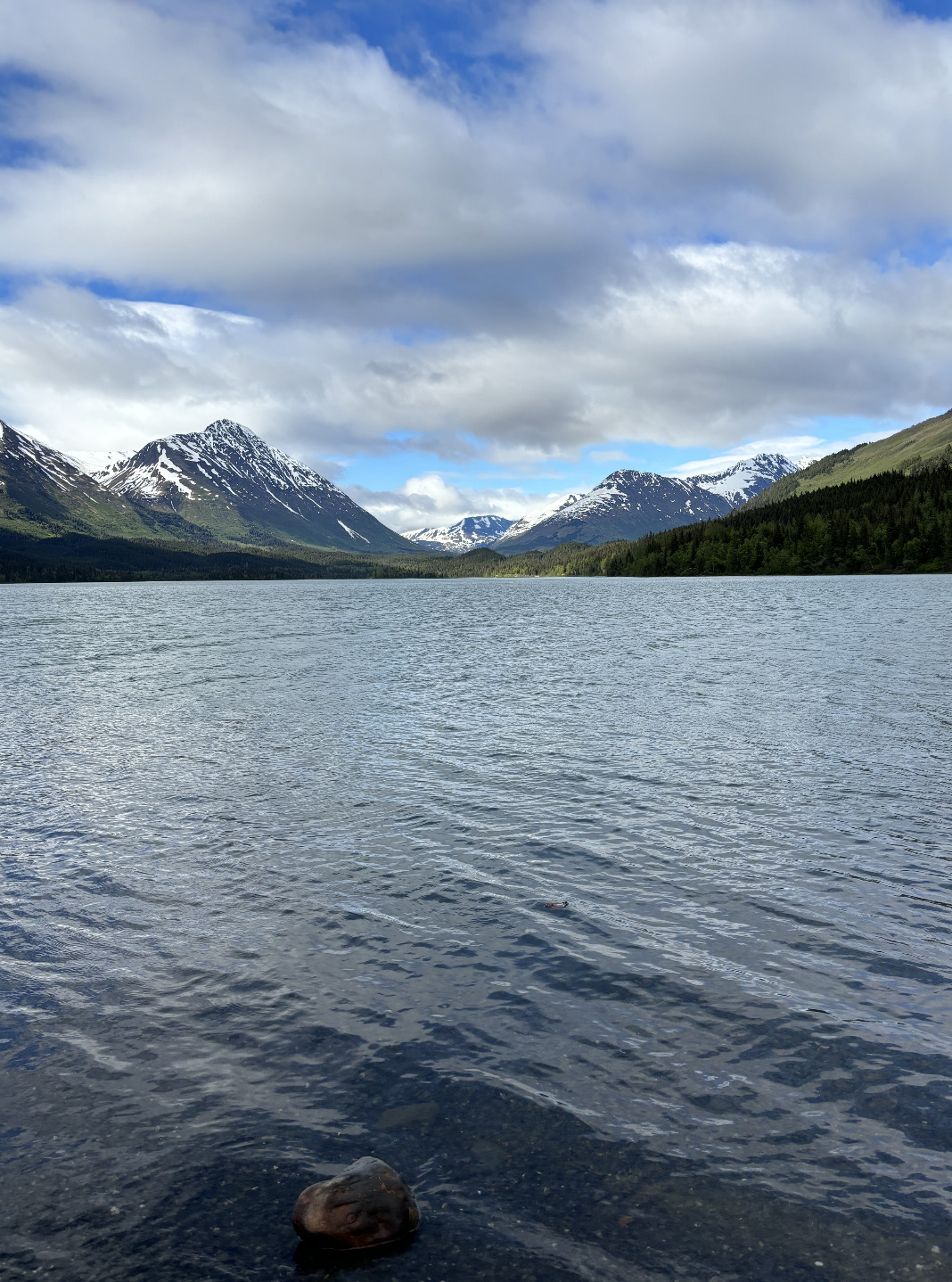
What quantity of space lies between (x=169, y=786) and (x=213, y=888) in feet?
33.3

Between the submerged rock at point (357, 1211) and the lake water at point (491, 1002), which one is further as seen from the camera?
the lake water at point (491, 1002)

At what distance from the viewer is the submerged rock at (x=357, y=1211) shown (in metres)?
8.41

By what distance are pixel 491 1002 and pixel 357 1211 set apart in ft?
16.8

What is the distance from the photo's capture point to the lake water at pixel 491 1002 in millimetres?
Answer: 8719

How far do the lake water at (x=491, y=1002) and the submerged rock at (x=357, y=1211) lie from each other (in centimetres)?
24

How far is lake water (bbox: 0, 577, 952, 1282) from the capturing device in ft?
28.6

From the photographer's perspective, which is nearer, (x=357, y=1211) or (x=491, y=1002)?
(x=357, y=1211)

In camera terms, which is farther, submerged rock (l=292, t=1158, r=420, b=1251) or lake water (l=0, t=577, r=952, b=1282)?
lake water (l=0, t=577, r=952, b=1282)

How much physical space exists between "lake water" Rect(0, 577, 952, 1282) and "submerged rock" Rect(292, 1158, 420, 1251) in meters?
0.24

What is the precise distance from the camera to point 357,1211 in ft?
28.0

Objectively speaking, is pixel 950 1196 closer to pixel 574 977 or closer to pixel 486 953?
pixel 574 977

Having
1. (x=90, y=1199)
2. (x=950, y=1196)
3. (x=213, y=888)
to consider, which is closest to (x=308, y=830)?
(x=213, y=888)

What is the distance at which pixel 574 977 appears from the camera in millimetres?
14109

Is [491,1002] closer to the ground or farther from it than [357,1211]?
closer to the ground
